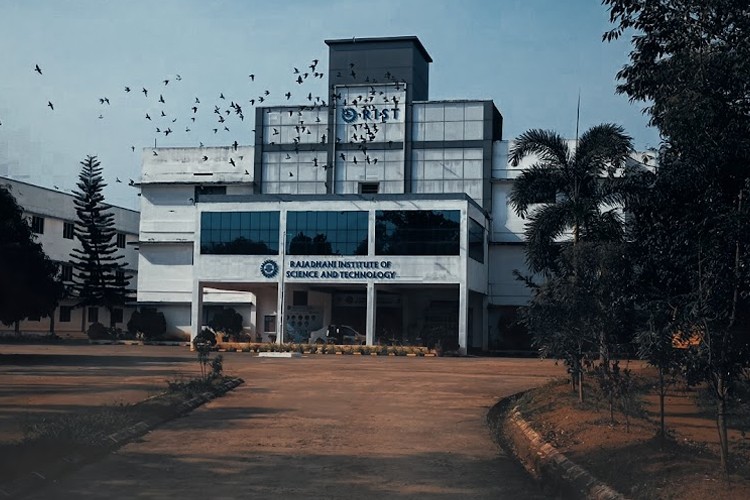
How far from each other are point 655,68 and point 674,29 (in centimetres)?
71

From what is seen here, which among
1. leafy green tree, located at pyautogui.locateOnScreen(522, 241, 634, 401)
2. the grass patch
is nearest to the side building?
the grass patch

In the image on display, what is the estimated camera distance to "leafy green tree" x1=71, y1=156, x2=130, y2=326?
6669 cm

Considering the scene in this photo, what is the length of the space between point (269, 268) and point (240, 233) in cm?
260

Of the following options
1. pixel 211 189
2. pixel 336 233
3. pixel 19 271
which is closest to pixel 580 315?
pixel 19 271

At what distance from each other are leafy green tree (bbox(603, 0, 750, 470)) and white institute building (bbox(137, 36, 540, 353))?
1517 inches

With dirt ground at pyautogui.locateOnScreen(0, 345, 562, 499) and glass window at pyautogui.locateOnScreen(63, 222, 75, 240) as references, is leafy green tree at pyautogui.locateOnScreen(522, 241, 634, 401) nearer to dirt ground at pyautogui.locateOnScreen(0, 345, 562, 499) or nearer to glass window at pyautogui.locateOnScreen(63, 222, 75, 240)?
dirt ground at pyautogui.locateOnScreen(0, 345, 562, 499)

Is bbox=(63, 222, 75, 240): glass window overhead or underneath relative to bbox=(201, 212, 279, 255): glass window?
overhead

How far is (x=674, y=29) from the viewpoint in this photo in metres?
10.6

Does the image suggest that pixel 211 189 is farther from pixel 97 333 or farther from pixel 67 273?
pixel 67 273

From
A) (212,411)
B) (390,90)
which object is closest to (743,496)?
(212,411)

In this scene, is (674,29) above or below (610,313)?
above

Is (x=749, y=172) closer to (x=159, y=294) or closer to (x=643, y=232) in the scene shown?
(x=643, y=232)

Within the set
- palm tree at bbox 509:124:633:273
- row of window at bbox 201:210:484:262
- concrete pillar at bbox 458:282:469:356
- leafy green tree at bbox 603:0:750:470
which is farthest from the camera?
row of window at bbox 201:210:484:262

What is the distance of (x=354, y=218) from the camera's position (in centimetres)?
5009
